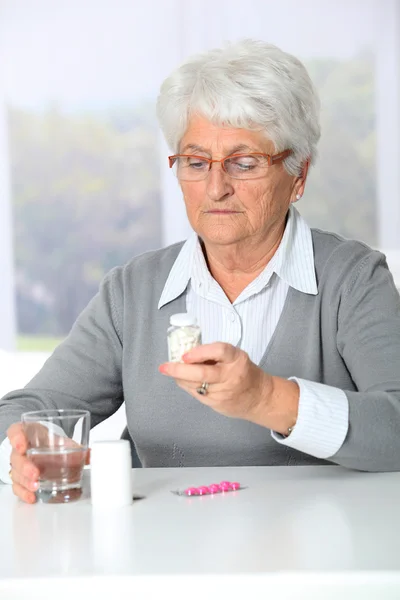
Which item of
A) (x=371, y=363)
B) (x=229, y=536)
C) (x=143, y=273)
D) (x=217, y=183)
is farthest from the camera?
(x=143, y=273)

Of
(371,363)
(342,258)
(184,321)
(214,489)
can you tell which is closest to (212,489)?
(214,489)

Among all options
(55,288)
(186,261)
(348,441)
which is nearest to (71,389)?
(186,261)

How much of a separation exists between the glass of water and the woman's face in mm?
622

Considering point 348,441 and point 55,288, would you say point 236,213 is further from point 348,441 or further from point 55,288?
point 55,288

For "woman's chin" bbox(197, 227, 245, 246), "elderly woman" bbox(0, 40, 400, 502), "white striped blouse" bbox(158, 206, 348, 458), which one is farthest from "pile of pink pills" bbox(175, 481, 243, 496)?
"woman's chin" bbox(197, 227, 245, 246)

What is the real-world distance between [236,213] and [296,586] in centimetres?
103

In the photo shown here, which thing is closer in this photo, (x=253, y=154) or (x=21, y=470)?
(x=21, y=470)

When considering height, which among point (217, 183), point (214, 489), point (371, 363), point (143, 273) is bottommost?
point (214, 489)

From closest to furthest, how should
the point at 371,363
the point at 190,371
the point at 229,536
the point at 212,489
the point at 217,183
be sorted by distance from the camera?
1. the point at 229,536
2. the point at 190,371
3. the point at 212,489
4. the point at 371,363
5. the point at 217,183

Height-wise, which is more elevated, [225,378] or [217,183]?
[217,183]

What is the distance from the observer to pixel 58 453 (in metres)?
1.41

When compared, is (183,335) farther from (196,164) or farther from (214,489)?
(196,164)

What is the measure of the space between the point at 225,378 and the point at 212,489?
0.64 ft

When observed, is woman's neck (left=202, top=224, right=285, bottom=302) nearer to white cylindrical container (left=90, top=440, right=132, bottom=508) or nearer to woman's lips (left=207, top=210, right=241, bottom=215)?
woman's lips (left=207, top=210, right=241, bottom=215)
